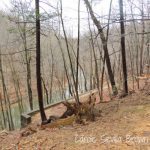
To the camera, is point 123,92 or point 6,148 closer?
point 6,148

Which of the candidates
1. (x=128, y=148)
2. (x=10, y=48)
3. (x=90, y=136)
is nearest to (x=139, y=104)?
(x=90, y=136)

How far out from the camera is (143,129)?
5.52 m

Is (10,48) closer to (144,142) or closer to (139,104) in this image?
(139,104)

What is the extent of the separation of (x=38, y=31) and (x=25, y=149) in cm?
513

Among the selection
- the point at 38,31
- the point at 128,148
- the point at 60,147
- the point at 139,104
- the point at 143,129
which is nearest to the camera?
the point at 128,148

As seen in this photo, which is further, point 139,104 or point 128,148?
point 139,104

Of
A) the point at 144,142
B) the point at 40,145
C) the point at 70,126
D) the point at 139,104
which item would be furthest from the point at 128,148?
the point at 139,104

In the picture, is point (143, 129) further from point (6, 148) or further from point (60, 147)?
point (6, 148)

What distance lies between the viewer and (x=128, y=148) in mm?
4652

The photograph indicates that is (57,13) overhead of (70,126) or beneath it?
overhead

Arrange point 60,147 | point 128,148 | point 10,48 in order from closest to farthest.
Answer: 1. point 128,148
2. point 60,147
3. point 10,48

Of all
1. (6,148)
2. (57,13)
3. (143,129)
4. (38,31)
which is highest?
(57,13)

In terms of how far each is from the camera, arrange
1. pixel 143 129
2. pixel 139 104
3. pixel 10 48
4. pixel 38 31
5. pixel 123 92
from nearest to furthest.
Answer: pixel 143 129
pixel 139 104
pixel 38 31
pixel 123 92
pixel 10 48

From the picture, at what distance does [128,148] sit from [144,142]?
0.37 meters
